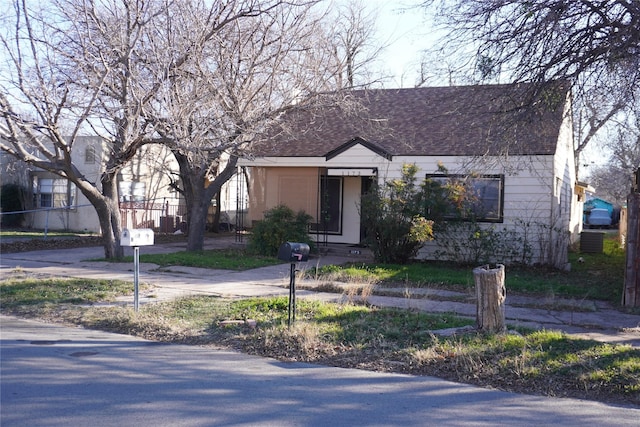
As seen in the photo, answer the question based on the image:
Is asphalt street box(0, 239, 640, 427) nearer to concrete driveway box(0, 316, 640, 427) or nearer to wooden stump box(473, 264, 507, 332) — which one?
concrete driveway box(0, 316, 640, 427)

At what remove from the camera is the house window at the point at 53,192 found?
27.1 m

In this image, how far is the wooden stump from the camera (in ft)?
26.4

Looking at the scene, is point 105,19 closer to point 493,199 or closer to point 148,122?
point 148,122

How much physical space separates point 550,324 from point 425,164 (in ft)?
28.0

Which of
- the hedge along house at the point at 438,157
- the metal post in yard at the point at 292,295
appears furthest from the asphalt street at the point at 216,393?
the hedge along house at the point at 438,157

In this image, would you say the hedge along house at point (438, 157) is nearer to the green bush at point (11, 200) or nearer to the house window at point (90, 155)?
the house window at point (90, 155)

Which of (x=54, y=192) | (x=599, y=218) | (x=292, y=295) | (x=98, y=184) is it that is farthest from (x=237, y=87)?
(x=599, y=218)

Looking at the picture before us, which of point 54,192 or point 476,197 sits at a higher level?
point 54,192

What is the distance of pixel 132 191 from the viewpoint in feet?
87.5

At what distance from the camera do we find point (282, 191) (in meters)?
20.2

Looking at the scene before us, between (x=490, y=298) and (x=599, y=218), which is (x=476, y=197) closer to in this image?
(x=490, y=298)

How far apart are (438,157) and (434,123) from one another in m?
2.18

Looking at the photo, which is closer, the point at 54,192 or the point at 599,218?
the point at 54,192

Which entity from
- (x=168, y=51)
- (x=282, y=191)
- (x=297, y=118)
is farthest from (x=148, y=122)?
(x=282, y=191)
